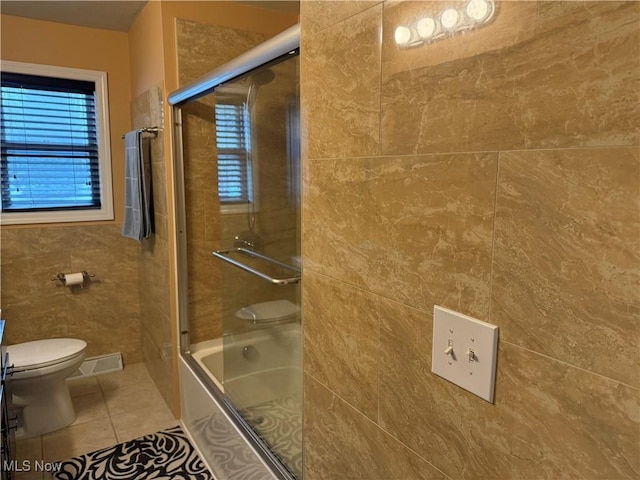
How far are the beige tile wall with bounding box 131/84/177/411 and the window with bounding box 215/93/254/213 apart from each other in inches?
19.8

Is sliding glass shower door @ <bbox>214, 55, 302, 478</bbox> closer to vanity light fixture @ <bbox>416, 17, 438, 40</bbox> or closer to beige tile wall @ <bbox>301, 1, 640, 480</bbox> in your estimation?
beige tile wall @ <bbox>301, 1, 640, 480</bbox>

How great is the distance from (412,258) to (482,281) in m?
0.16

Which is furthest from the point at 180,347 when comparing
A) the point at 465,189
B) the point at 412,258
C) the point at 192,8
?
the point at 465,189

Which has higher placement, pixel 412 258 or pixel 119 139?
pixel 119 139

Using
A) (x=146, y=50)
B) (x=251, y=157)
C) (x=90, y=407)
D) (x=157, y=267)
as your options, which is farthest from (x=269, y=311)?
(x=146, y=50)

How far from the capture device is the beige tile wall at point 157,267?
2.39m

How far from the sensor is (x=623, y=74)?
0.52 metres

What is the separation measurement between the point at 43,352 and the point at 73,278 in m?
0.64

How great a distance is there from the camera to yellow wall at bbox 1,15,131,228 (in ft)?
8.55

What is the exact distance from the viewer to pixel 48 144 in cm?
282

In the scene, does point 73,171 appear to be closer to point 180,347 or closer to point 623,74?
point 180,347

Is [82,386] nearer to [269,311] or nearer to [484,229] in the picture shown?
[269,311]

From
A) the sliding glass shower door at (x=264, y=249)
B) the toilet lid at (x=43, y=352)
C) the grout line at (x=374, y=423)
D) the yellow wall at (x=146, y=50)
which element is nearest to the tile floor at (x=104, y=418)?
the toilet lid at (x=43, y=352)
